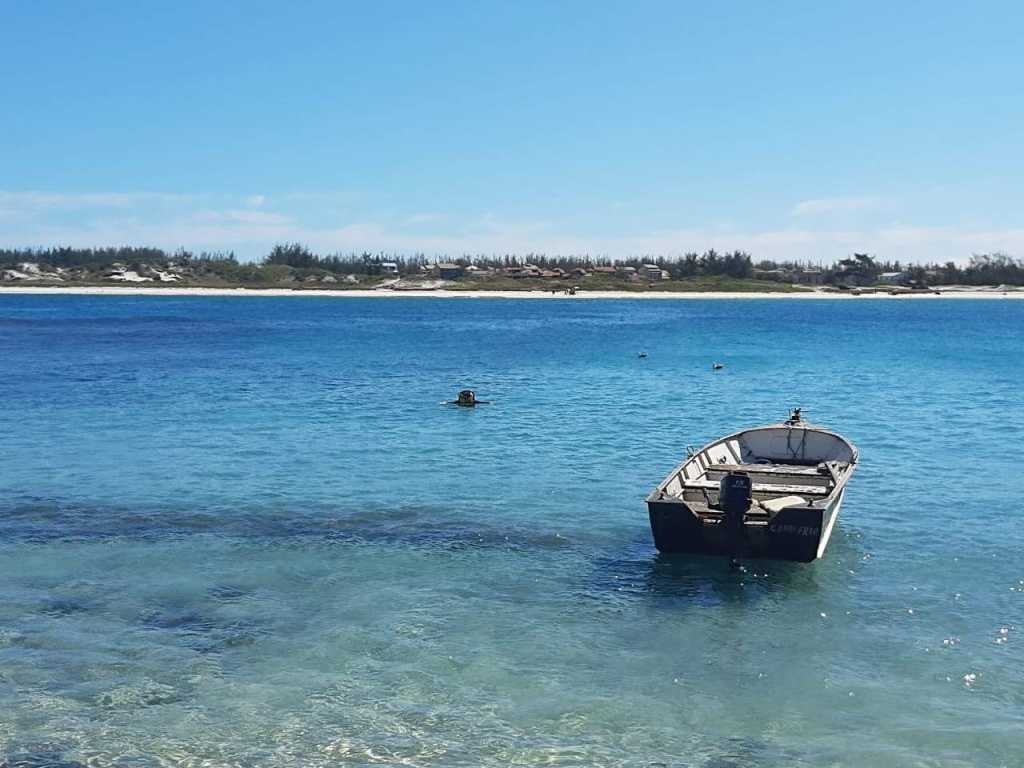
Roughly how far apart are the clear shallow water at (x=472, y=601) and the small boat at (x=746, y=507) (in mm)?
623

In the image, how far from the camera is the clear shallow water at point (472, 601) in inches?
528

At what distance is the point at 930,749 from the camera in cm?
1306

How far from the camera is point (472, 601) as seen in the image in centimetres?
1847

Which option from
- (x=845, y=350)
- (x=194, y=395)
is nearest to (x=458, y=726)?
(x=194, y=395)

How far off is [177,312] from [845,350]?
107047mm

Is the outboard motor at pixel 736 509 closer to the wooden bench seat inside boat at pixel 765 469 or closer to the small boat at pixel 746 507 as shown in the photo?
the small boat at pixel 746 507

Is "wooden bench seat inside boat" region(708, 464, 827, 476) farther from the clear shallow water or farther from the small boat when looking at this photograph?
the clear shallow water

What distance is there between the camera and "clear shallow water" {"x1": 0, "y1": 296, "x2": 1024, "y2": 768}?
1341 centimetres

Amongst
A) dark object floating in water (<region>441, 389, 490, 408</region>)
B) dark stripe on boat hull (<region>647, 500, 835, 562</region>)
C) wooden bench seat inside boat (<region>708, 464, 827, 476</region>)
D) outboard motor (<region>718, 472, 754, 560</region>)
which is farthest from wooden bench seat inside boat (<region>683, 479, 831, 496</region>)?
dark object floating in water (<region>441, 389, 490, 408</region>)

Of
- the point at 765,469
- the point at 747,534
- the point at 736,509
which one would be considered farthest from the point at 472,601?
the point at 765,469

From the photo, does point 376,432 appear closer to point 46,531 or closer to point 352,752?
point 46,531

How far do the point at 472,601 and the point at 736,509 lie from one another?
5424 mm

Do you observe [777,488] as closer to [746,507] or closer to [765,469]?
[765,469]

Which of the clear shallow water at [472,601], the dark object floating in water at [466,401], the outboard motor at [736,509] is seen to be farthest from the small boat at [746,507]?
the dark object floating in water at [466,401]
